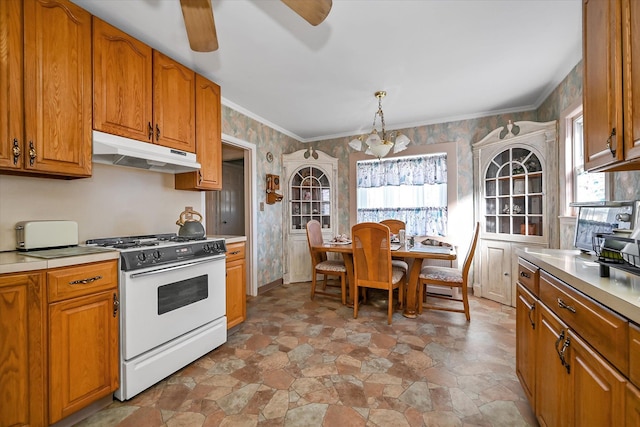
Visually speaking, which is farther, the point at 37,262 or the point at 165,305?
the point at 165,305

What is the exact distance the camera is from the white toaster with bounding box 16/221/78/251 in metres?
1.59

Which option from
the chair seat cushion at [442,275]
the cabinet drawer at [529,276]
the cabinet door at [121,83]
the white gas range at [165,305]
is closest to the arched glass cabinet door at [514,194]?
the chair seat cushion at [442,275]

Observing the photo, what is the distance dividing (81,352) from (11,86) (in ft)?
4.83

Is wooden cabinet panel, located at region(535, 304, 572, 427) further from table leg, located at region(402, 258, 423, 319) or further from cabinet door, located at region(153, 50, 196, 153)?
cabinet door, located at region(153, 50, 196, 153)

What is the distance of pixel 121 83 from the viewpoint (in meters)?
1.92

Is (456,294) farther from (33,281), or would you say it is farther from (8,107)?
(8,107)

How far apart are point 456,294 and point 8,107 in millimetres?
4293

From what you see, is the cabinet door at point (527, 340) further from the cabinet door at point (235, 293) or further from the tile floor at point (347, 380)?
the cabinet door at point (235, 293)

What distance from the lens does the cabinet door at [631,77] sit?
3.25ft

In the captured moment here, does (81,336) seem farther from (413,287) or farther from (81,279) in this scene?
(413,287)

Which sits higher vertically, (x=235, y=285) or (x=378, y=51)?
(x=378, y=51)

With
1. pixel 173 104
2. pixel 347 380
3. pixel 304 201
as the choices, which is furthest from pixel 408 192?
pixel 173 104

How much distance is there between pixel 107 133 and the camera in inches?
72.6

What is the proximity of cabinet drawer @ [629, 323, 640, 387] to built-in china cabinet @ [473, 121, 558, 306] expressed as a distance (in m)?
2.55
